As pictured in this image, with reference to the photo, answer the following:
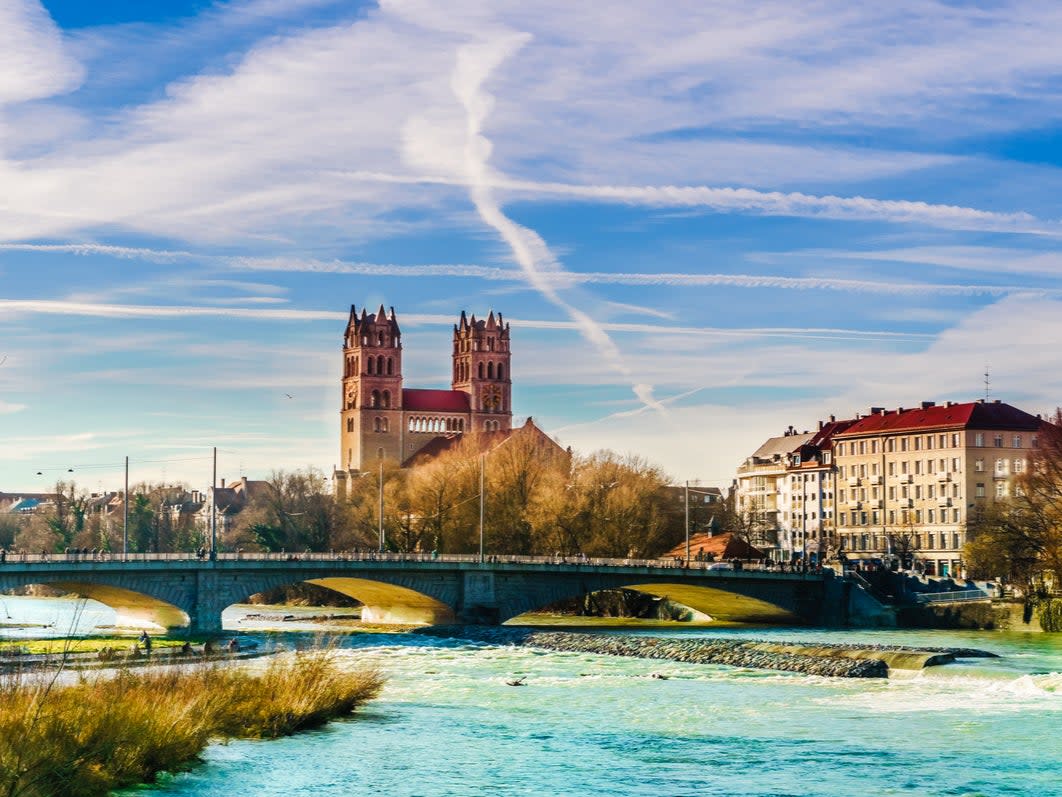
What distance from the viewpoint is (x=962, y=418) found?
472 feet

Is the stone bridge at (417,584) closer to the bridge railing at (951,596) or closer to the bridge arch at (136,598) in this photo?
the bridge arch at (136,598)

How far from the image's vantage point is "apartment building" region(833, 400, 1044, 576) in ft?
466

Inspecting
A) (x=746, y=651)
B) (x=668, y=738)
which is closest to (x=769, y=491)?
(x=746, y=651)

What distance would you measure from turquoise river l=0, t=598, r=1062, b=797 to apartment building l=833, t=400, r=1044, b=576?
73665 millimetres

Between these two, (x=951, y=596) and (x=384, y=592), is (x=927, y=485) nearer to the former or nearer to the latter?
(x=951, y=596)

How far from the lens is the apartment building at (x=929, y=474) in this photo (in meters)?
142

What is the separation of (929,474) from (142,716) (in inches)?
4642

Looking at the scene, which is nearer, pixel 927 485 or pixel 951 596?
pixel 951 596

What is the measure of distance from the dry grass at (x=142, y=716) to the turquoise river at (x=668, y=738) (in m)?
0.76

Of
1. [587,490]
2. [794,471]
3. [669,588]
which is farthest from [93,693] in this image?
[794,471]

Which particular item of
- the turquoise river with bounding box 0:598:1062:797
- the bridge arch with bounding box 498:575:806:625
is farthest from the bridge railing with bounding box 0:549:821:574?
the turquoise river with bounding box 0:598:1062:797

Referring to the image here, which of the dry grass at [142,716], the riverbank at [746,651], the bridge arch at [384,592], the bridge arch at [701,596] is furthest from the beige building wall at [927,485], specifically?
the dry grass at [142,716]

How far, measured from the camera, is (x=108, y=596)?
94.6m

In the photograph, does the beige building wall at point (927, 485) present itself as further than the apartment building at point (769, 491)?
No
